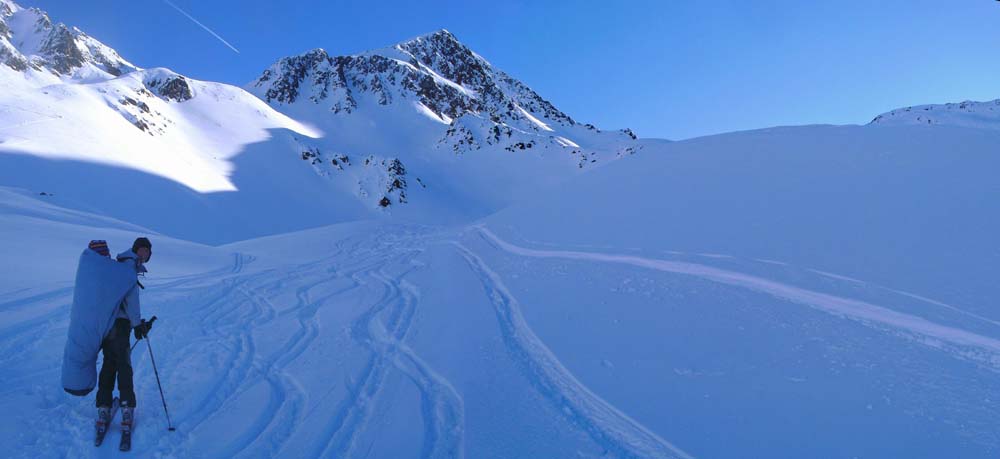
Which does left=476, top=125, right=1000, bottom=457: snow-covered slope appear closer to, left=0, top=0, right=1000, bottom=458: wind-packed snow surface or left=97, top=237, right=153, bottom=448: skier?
left=0, top=0, right=1000, bottom=458: wind-packed snow surface

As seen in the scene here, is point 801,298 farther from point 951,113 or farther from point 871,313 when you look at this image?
point 951,113

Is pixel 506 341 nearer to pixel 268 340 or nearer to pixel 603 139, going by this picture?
pixel 268 340

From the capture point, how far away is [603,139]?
89625mm

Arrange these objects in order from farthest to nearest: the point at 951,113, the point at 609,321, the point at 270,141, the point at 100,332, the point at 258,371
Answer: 1. the point at 951,113
2. the point at 270,141
3. the point at 609,321
4. the point at 258,371
5. the point at 100,332

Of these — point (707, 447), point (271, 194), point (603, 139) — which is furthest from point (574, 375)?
point (603, 139)

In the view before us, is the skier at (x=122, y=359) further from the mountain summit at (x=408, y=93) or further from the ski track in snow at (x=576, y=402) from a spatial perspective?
A: the mountain summit at (x=408, y=93)

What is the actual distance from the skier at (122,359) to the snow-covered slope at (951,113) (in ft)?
386

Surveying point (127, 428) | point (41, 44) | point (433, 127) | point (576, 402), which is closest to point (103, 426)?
point (127, 428)

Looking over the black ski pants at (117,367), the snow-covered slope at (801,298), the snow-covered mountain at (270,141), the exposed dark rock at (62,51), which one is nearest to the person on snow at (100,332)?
the black ski pants at (117,367)

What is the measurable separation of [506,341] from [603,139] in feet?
291

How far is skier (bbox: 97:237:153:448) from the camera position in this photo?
376cm

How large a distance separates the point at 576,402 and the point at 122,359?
436cm

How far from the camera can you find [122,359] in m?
3.97

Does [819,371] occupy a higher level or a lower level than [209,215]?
lower
